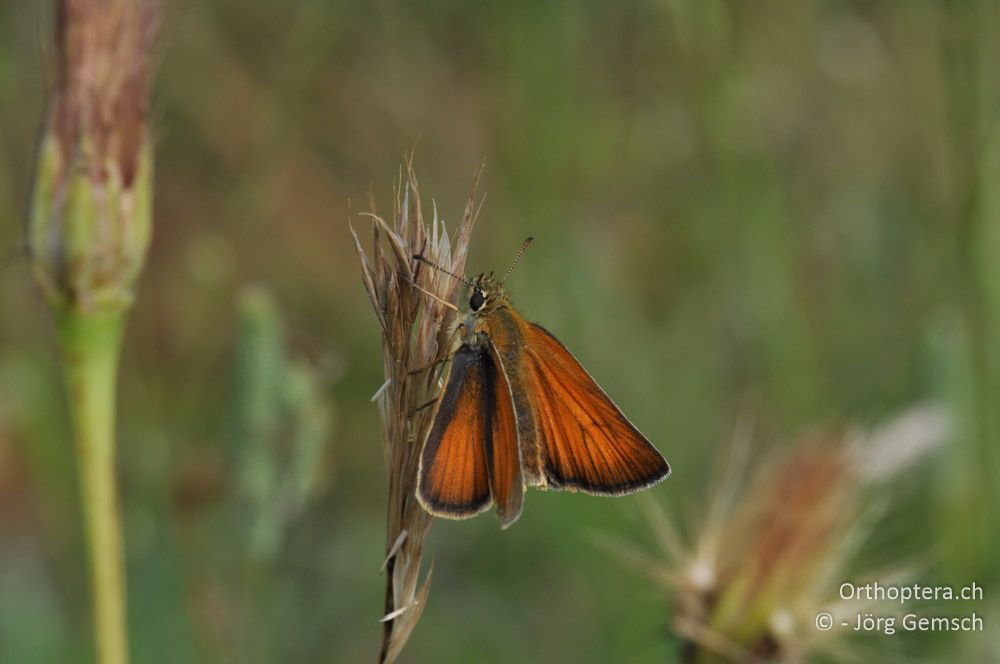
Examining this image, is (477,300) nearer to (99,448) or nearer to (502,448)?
(502,448)

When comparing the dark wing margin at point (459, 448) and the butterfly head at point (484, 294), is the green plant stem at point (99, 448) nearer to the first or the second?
the dark wing margin at point (459, 448)

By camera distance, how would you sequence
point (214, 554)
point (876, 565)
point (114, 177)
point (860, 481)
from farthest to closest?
point (214, 554)
point (876, 565)
point (860, 481)
point (114, 177)

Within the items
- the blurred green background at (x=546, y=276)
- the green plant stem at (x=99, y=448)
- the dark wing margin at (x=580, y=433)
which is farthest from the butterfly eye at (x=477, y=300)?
the green plant stem at (x=99, y=448)

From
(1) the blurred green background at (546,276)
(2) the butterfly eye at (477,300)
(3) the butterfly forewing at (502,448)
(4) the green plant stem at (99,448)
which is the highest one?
(1) the blurred green background at (546,276)

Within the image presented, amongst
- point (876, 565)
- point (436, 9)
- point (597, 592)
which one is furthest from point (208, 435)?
point (876, 565)

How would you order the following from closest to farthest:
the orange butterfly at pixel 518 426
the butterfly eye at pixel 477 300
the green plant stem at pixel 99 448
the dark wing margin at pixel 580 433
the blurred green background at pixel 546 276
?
the green plant stem at pixel 99 448
the orange butterfly at pixel 518 426
the dark wing margin at pixel 580 433
the butterfly eye at pixel 477 300
the blurred green background at pixel 546 276

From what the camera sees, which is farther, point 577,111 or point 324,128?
point 324,128

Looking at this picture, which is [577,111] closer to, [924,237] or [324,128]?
[324,128]

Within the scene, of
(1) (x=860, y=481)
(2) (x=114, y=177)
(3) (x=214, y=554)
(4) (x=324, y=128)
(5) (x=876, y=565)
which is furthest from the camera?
(4) (x=324, y=128)
